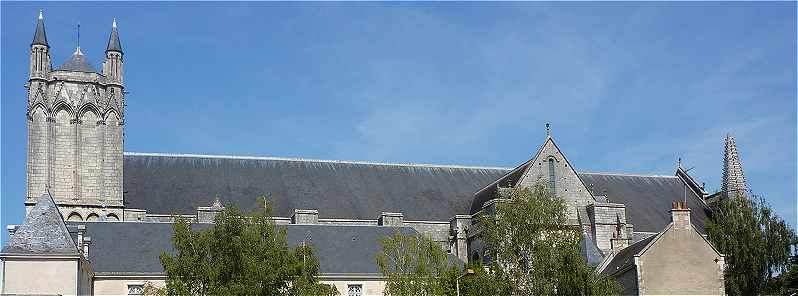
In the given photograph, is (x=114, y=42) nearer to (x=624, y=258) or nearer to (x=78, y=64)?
(x=78, y=64)

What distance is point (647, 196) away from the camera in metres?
64.7

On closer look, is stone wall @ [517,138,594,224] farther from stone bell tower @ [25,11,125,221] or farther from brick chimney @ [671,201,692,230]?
stone bell tower @ [25,11,125,221]

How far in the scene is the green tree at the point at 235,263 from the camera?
1265 inches

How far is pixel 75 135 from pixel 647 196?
31.6m

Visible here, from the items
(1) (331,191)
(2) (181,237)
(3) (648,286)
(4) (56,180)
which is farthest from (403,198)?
(2) (181,237)

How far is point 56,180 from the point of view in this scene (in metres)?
53.6

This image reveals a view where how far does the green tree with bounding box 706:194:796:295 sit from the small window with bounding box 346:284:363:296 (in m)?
17.5

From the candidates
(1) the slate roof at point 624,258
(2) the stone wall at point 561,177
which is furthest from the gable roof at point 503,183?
(1) the slate roof at point 624,258

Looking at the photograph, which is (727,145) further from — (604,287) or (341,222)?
(604,287)

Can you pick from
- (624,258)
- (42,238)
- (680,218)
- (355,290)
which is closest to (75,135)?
(42,238)

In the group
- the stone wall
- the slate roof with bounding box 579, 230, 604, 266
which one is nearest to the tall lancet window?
the stone wall

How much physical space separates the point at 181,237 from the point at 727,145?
44984 mm

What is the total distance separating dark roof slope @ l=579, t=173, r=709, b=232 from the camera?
2410 inches

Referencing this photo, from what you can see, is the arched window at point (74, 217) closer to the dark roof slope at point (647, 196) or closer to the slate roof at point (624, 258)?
→ the slate roof at point (624, 258)
